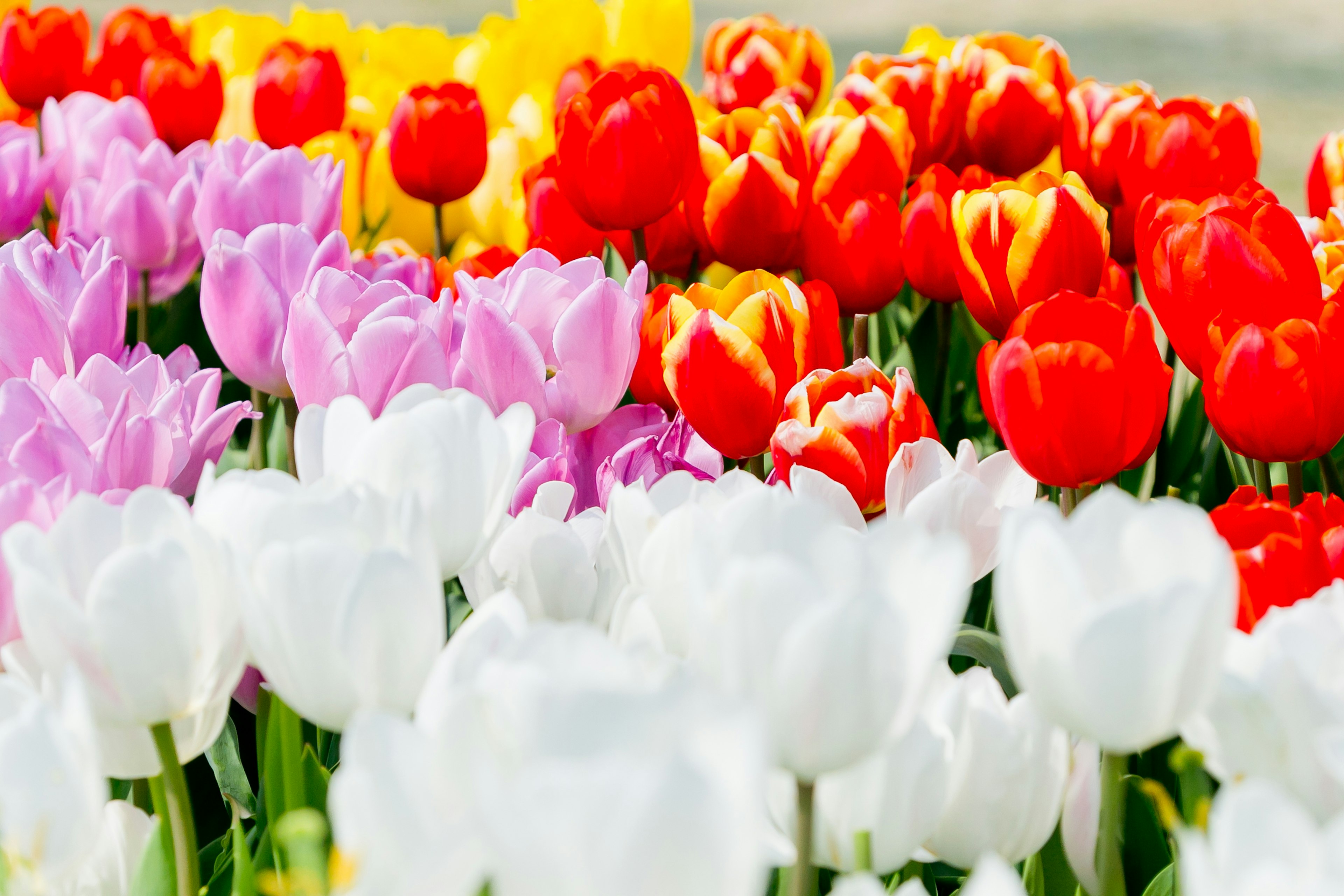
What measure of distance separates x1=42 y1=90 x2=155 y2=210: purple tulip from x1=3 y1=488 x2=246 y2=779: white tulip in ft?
3.70

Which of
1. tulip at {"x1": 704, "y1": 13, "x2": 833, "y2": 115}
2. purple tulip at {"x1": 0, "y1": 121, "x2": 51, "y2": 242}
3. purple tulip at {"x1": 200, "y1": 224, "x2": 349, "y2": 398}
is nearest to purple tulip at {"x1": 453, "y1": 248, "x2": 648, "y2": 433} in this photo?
purple tulip at {"x1": 200, "y1": 224, "x2": 349, "y2": 398}

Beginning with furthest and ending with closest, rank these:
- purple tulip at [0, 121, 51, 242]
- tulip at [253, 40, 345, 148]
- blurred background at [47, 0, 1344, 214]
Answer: blurred background at [47, 0, 1344, 214] → tulip at [253, 40, 345, 148] → purple tulip at [0, 121, 51, 242]

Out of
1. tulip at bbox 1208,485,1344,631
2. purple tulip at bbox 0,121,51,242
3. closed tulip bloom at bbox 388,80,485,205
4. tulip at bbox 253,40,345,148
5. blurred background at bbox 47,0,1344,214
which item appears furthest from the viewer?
blurred background at bbox 47,0,1344,214

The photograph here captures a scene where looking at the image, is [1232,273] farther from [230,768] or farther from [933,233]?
[230,768]

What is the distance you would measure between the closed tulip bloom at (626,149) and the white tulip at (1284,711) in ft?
2.55

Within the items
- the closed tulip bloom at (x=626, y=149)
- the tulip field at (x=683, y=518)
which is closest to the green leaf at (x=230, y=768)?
the tulip field at (x=683, y=518)

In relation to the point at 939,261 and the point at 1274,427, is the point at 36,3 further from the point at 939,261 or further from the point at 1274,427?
the point at 1274,427

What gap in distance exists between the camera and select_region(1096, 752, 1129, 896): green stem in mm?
499

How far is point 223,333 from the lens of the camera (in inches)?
38.4

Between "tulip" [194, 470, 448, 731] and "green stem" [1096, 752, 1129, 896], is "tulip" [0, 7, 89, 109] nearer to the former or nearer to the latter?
"tulip" [194, 470, 448, 731]

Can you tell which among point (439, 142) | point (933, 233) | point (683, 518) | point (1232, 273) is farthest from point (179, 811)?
point (439, 142)

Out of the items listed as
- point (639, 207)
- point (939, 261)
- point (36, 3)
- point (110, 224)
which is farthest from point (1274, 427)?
point (36, 3)

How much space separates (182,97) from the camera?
1.82 metres

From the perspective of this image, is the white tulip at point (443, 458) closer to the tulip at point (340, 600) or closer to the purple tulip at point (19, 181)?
the tulip at point (340, 600)
